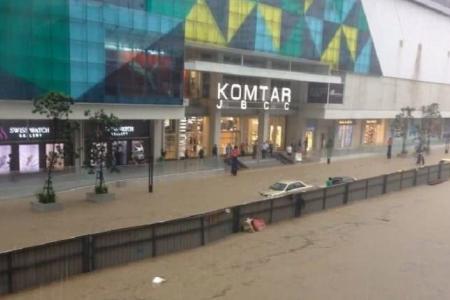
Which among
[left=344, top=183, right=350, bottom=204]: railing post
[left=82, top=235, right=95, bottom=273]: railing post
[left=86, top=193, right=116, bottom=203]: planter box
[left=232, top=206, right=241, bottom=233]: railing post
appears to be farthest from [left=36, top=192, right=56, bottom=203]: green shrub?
[left=344, top=183, right=350, bottom=204]: railing post

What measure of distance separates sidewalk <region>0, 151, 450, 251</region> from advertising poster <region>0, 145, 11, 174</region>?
5.60 metres

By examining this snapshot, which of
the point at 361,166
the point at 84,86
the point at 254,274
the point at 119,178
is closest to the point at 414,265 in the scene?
the point at 254,274

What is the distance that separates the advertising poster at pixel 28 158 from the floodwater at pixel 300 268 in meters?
17.6

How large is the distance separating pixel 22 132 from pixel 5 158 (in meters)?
1.93

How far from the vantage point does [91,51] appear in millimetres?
31531

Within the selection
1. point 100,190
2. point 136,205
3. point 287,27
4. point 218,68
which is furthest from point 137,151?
point 287,27

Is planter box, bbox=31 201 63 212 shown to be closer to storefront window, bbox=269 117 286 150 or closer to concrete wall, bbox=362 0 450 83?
storefront window, bbox=269 117 286 150

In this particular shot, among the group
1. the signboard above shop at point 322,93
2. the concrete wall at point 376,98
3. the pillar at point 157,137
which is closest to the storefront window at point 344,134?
the concrete wall at point 376,98

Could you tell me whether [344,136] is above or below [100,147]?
below

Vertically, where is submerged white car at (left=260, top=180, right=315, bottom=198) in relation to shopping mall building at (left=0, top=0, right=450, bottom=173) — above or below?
below

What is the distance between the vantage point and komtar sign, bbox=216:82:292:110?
139ft

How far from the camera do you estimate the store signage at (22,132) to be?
3120 centimetres

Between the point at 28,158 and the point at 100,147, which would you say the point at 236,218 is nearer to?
the point at 100,147

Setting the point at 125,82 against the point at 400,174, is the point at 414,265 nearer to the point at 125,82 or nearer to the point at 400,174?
the point at 400,174
